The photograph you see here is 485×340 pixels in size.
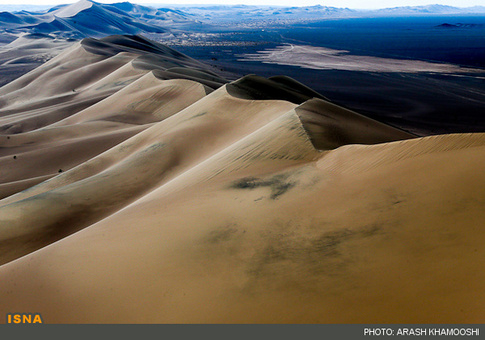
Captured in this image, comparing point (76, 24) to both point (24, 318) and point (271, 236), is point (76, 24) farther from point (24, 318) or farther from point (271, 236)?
point (271, 236)

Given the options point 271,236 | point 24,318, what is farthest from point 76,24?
point 271,236

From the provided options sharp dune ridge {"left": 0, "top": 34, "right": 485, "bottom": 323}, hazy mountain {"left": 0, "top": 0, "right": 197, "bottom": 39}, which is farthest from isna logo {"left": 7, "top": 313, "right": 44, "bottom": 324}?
hazy mountain {"left": 0, "top": 0, "right": 197, "bottom": 39}

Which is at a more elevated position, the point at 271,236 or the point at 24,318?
the point at 271,236

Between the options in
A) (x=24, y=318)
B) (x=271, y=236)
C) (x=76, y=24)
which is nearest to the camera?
(x=24, y=318)

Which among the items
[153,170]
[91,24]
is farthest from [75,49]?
[91,24]

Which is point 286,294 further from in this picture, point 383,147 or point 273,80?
point 273,80

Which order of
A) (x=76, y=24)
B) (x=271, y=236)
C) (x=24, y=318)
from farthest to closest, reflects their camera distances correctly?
(x=76, y=24) < (x=271, y=236) < (x=24, y=318)

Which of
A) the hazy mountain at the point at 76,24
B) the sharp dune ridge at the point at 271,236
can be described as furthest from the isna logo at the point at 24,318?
the hazy mountain at the point at 76,24

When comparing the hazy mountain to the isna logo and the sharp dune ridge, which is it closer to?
the sharp dune ridge

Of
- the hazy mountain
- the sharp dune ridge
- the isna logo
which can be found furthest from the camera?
the hazy mountain
